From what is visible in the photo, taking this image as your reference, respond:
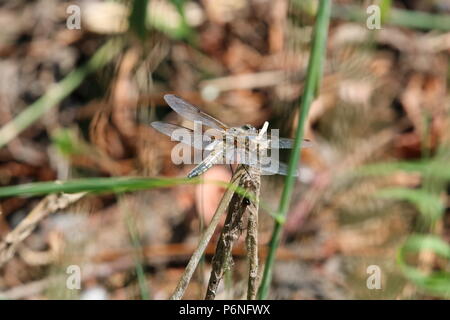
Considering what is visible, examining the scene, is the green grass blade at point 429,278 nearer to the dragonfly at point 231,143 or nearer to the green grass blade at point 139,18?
the dragonfly at point 231,143

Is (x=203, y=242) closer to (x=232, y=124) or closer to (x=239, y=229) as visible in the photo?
(x=239, y=229)

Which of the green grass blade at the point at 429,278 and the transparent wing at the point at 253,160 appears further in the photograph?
the green grass blade at the point at 429,278

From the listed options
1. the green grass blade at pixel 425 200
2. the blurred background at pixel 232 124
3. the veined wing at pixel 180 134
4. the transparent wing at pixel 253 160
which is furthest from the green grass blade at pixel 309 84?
the green grass blade at pixel 425 200

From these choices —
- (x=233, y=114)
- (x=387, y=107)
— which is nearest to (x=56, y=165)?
(x=233, y=114)

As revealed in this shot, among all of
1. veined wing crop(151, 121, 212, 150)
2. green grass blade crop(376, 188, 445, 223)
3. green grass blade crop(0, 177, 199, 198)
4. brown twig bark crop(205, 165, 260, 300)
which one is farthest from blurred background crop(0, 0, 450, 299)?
Answer: green grass blade crop(0, 177, 199, 198)

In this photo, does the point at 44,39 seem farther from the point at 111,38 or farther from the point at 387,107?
the point at 387,107

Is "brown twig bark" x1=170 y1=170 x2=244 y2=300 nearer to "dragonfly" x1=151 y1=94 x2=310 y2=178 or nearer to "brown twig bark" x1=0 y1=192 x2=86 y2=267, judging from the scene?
"dragonfly" x1=151 y1=94 x2=310 y2=178

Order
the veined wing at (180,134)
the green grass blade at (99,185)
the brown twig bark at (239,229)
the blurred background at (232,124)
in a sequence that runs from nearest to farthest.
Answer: the green grass blade at (99,185) → the brown twig bark at (239,229) → the veined wing at (180,134) → the blurred background at (232,124)

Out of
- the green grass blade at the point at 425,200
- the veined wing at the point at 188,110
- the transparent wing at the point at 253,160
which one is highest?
the veined wing at the point at 188,110
